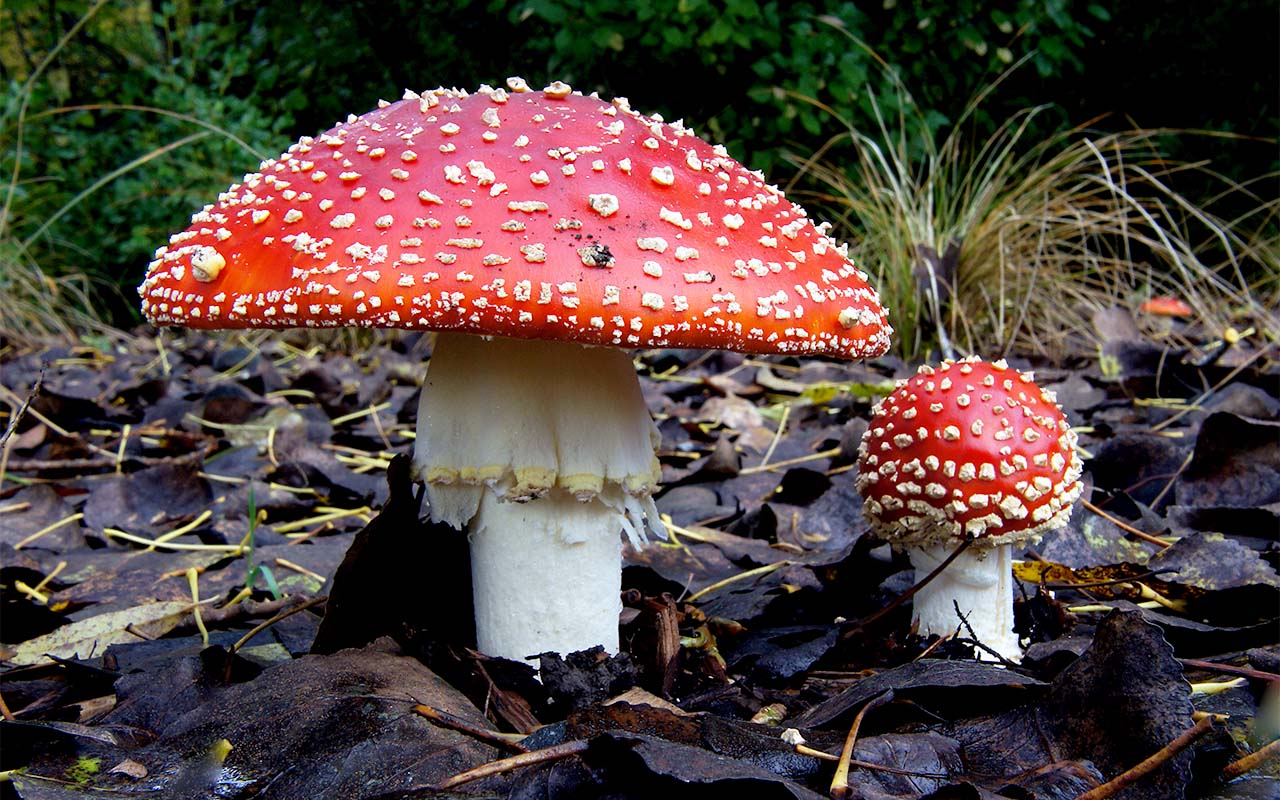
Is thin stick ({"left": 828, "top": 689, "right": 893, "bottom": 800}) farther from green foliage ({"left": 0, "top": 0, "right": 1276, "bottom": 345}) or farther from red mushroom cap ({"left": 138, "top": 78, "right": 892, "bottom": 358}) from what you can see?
green foliage ({"left": 0, "top": 0, "right": 1276, "bottom": 345})

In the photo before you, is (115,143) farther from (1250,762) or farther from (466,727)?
(1250,762)

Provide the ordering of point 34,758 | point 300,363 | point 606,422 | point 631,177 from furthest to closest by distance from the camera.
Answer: point 300,363, point 606,422, point 631,177, point 34,758

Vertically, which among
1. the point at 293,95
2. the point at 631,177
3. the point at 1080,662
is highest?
the point at 293,95

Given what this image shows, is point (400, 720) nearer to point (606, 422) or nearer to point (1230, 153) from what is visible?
point (606, 422)

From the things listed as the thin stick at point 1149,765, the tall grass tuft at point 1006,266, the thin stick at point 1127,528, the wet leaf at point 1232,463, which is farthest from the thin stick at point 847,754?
the tall grass tuft at point 1006,266

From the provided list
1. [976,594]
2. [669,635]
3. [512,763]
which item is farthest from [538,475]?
[976,594]

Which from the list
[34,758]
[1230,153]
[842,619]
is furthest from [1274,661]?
[1230,153]

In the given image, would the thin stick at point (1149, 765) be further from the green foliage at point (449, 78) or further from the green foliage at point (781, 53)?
the green foliage at point (781, 53)
